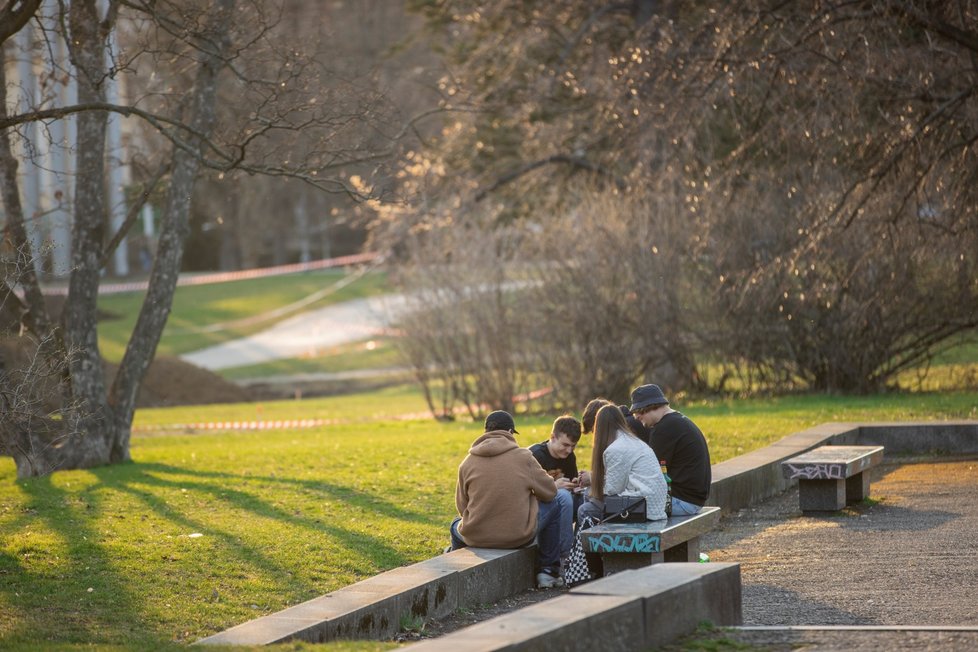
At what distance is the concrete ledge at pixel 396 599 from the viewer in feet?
21.7

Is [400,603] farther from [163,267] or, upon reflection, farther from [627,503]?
[163,267]

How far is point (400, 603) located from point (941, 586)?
3305mm

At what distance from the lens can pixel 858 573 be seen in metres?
8.63

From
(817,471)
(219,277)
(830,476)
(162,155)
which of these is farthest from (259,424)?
(219,277)

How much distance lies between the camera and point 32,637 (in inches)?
277

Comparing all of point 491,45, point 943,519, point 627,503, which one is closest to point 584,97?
point 491,45

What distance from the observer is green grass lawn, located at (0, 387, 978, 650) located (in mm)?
7812

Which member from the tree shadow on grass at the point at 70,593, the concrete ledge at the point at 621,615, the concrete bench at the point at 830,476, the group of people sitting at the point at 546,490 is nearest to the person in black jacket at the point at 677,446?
the group of people sitting at the point at 546,490

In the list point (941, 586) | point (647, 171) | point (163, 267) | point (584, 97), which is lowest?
point (941, 586)

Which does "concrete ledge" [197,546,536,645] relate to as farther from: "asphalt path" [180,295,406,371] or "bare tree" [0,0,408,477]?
"asphalt path" [180,295,406,371]

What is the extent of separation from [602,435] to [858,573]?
6.15 feet

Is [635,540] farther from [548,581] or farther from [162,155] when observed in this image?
[162,155]

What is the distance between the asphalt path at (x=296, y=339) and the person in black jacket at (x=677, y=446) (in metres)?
25.9

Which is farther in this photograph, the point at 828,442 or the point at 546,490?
the point at 828,442
